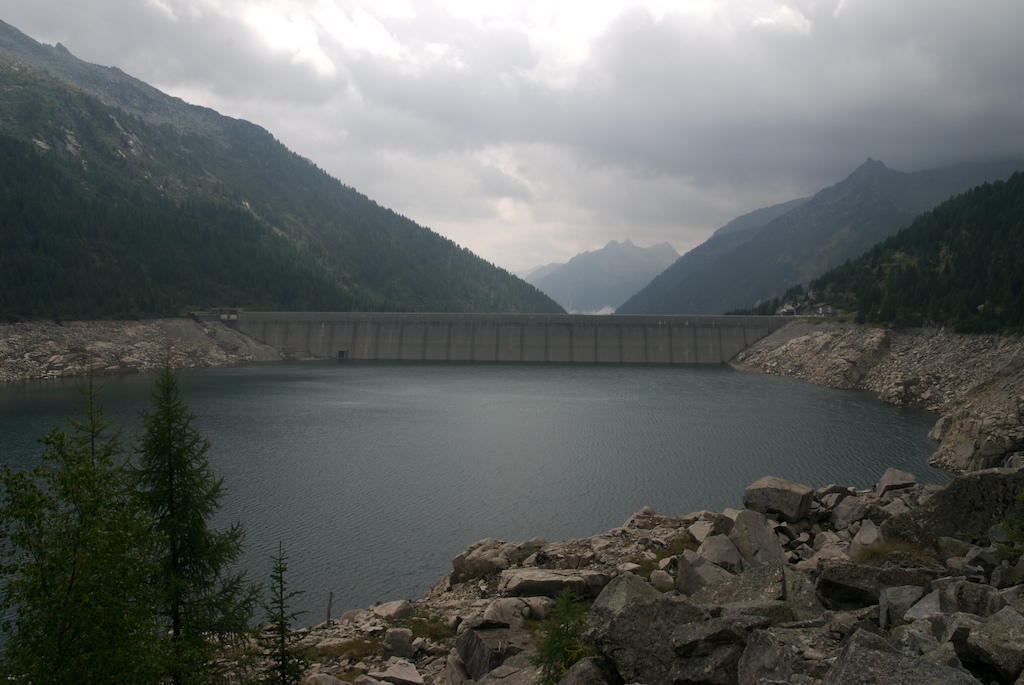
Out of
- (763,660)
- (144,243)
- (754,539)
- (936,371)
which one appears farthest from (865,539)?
(144,243)

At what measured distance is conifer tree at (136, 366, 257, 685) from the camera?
44.1ft

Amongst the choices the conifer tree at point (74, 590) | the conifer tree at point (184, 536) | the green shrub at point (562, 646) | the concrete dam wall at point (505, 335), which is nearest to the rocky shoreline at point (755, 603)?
the green shrub at point (562, 646)

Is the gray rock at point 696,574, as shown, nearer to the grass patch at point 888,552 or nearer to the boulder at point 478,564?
the grass patch at point 888,552

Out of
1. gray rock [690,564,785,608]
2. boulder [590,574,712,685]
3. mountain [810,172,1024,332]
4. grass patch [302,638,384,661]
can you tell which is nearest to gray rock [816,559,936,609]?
gray rock [690,564,785,608]

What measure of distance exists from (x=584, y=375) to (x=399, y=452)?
45.9 metres

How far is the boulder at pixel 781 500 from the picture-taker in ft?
60.7

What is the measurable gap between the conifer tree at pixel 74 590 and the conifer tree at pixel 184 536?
10.8 feet

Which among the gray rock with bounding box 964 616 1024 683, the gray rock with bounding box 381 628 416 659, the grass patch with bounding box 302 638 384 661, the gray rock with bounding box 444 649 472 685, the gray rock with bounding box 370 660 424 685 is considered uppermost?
the gray rock with bounding box 964 616 1024 683

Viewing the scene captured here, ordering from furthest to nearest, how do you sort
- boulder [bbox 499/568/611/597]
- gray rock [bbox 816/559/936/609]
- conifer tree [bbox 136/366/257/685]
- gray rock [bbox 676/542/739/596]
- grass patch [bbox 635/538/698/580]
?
grass patch [bbox 635/538/698/580] → boulder [bbox 499/568/611/597] → gray rock [bbox 676/542/739/596] → conifer tree [bbox 136/366/257/685] → gray rock [bbox 816/559/936/609]

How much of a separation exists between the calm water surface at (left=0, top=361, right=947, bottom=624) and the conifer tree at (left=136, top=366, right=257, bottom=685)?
5.51 meters

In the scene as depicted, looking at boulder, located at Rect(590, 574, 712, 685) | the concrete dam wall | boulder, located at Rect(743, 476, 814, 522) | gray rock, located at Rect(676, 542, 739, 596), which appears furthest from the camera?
the concrete dam wall

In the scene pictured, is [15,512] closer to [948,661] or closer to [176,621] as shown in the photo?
[176,621]

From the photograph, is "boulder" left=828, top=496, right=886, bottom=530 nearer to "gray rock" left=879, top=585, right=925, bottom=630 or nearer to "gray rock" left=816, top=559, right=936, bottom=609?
"gray rock" left=816, top=559, right=936, bottom=609

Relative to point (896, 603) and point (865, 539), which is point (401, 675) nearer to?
point (896, 603)
